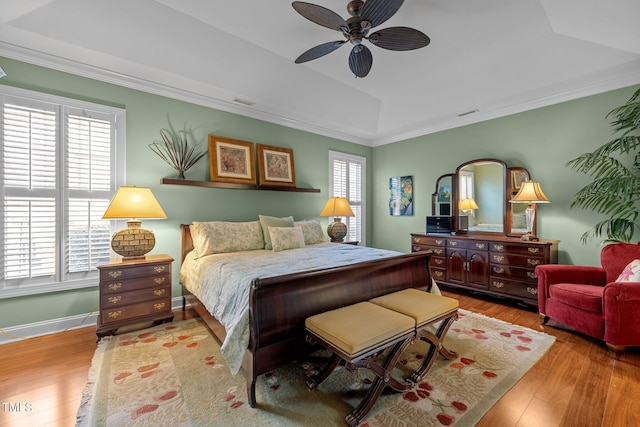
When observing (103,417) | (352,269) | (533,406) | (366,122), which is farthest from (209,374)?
(366,122)

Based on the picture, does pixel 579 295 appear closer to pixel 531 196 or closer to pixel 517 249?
pixel 517 249

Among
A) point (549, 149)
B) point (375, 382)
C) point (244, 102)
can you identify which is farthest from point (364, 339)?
point (549, 149)

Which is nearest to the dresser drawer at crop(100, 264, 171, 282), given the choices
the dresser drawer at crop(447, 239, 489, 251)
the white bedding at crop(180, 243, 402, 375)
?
the white bedding at crop(180, 243, 402, 375)

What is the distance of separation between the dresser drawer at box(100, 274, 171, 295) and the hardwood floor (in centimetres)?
53

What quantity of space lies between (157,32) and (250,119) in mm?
1643

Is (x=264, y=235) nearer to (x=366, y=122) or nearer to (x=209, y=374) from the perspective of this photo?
(x=209, y=374)

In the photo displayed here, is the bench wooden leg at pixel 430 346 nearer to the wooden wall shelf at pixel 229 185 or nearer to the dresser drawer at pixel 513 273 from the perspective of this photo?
the dresser drawer at pixel 513 273

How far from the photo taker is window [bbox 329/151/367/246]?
540 cm

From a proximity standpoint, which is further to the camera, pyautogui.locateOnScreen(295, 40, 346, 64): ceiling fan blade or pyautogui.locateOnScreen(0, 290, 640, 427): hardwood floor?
pyautogui.locateOnScreen(295, 40, 346, 64): ceiling fan blade

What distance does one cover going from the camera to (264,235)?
377cm

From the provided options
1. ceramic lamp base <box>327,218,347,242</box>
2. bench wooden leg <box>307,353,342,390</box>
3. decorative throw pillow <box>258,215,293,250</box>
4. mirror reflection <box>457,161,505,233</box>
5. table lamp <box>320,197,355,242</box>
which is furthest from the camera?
ceramic lamp base <box>327,218,347,242</box>

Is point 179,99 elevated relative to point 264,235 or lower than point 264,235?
elevated

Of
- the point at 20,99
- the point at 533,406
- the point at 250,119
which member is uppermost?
the point at 250,119

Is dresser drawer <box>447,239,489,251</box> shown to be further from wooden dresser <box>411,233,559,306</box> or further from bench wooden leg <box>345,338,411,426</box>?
bench wooden leg <box>345,338,411,426</box>
